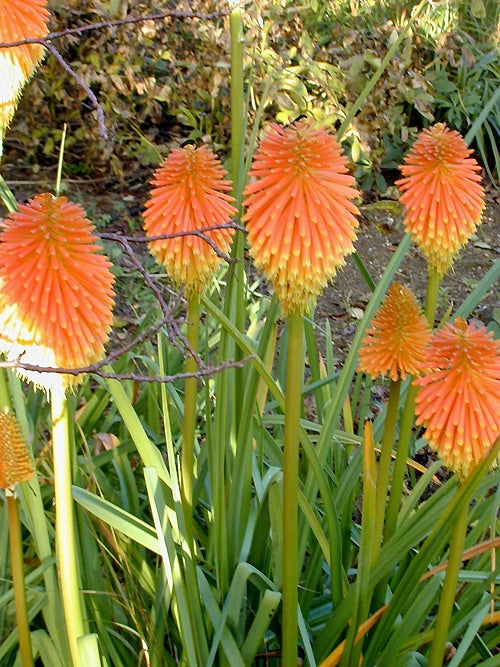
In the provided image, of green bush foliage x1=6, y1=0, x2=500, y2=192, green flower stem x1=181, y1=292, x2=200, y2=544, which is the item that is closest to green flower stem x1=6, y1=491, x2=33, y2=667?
green flower stem x1=181, y1=292, x2=200, y2=544

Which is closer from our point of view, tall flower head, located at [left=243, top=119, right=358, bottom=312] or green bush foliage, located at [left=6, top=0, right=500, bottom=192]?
tall flower head, located at [left=243, top=119, right=358, bottom=312]

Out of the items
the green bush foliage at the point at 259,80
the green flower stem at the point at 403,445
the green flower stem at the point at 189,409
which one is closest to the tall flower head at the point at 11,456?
the green flower stem at the point at 189,409

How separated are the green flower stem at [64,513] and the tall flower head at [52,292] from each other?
47 millimetres

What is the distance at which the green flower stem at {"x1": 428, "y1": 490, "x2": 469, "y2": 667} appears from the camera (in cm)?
118

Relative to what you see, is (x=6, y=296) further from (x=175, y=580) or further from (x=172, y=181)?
(x=175, y=580)

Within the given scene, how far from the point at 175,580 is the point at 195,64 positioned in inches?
130

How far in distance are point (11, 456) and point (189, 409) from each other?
0.31 meters

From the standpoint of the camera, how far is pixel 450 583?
1.20m

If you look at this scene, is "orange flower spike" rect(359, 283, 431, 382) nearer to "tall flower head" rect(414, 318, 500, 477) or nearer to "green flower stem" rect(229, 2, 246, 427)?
"tall flower head" rect(414, 318, 500, 477)

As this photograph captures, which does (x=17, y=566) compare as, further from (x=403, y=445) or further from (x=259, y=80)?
(x=259, y=80)

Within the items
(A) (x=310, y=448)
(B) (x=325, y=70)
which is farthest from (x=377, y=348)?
(B) (x=325, y=70)

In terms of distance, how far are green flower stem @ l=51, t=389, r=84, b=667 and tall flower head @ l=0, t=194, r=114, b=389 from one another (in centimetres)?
5

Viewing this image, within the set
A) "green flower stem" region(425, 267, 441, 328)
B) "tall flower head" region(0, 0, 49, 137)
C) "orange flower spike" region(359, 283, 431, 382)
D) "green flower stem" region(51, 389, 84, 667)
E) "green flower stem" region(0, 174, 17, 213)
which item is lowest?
"green flower stem" region(51, 389, 84, 667)

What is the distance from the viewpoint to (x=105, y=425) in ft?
7.54
